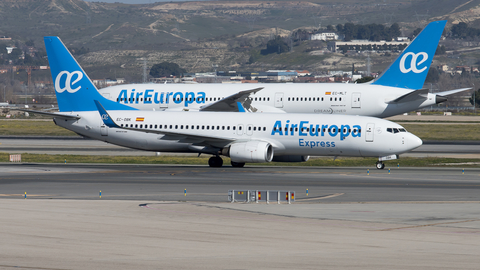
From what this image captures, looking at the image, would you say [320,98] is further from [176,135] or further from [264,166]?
[176,135]

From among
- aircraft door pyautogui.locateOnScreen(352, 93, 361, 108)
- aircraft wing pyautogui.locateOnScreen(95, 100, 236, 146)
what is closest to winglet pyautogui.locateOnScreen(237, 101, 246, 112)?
aircraft wing pyautogui.locateOnScreen(95, 100, 236, 146)

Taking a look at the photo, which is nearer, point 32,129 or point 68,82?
point 68,82

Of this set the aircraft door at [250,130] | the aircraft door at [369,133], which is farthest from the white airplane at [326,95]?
the aircraft door at [369,133]

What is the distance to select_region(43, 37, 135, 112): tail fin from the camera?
5131 cm

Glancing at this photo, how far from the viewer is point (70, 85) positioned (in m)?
52.3

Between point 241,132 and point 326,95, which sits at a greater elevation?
point 326,95

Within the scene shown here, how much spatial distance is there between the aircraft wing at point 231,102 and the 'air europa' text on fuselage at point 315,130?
10.8 metres

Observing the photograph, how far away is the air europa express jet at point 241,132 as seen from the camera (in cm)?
4403

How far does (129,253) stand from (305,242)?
509cm

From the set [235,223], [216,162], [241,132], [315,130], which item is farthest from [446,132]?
[235,223]

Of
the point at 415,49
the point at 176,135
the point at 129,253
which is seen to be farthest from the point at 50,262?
the point at 415,49

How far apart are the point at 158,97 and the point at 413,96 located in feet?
72.7

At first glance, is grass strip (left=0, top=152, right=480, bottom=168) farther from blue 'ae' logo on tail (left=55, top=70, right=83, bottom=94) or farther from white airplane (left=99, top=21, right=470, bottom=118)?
white airplane (left=99, top=21, right=470, bottom=118)

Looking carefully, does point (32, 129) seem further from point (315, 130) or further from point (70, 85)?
point (315, 130)
